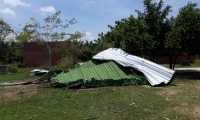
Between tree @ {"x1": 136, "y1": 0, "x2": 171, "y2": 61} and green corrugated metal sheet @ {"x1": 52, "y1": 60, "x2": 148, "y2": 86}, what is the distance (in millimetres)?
4957

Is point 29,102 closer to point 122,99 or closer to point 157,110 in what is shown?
point 122,99

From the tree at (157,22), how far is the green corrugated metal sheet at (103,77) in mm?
4957

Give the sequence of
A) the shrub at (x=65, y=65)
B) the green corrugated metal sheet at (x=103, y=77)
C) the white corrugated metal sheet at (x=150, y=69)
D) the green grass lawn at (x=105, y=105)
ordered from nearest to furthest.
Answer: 1. the green grass lawn at (x=105, y=105)
2. the green corrugated metal sheet at (x=103, y=77)
3. the white corrugated metal sheet at (x=150, y=69)
4. the shrub at (x=65, y=65)

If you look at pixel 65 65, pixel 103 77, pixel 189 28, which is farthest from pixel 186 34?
pixel 65 65

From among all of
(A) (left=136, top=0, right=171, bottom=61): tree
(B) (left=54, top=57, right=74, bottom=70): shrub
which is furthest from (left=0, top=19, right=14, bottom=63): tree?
(A) (left=136, top=0, right=171, bottom=61): tree

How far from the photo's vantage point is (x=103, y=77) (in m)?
9.66

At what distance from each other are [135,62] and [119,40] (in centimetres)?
445

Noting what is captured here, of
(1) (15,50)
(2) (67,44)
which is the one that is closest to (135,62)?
(2) (67,44)

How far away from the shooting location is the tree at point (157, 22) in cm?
1455

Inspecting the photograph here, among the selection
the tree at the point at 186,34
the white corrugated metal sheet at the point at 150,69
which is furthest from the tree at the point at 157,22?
the white corrugated metal sheet at the point at 150,69

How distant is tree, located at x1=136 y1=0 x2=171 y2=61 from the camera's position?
14.6 metres

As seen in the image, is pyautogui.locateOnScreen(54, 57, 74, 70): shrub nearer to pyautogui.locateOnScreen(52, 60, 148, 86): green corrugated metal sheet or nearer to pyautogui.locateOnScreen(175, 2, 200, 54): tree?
pyautogui.locateOnScreen(52, 60, 148, 86): green corrugated metal sheet

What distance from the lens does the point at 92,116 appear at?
5.47 m

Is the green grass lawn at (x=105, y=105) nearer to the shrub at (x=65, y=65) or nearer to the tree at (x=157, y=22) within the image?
the tree at (x=157, y=22)
